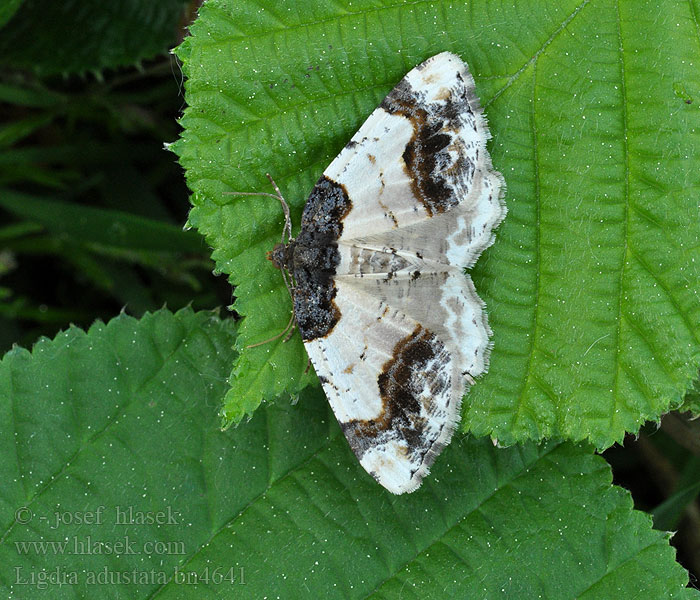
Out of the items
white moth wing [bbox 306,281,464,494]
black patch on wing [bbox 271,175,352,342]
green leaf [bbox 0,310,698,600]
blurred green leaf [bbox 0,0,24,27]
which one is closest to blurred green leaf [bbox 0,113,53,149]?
blurred green leaf [bbox 0,0,24,27]

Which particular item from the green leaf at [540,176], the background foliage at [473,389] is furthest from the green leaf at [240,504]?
the green leaf at [540,176]

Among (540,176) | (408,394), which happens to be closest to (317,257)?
(408,394)

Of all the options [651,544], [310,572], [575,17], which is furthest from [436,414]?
[575,17]

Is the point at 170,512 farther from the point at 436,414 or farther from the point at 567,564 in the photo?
the point at 567,564

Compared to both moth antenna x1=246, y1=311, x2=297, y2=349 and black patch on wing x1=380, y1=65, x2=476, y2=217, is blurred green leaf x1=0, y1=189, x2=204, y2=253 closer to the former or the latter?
moth antenna x1=246, y1=311, x2=297, y2=349

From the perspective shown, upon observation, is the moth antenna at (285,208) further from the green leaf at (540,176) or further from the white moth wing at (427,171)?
the white moth wing at (427,171)

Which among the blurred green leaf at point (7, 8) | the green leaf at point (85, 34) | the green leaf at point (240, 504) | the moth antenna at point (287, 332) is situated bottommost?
the green leaf at point (240, 504)
